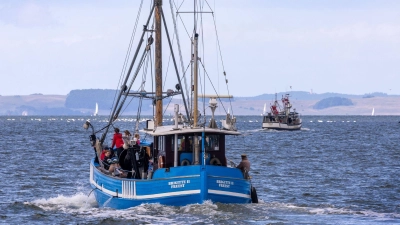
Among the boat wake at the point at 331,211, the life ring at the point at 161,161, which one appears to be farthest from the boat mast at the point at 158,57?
the boat wake at the point at 331,211

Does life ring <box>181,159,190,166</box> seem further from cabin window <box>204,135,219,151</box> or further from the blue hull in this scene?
the blue hull

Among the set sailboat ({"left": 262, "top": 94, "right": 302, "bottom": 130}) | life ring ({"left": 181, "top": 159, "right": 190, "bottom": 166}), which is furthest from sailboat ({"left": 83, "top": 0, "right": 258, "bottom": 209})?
sailboat ({"left": 262, "top": 94, "right": 302, "bottom": 130})

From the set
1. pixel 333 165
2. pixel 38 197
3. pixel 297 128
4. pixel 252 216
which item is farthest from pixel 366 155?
pixel 297 128

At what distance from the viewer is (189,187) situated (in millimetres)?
32719

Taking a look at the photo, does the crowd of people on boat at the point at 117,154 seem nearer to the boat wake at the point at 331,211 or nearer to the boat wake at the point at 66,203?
the boat wake at the point at 66,203

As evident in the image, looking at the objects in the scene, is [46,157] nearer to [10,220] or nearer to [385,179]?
[385,179]

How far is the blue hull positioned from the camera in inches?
1280

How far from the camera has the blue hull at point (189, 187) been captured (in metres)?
32.5

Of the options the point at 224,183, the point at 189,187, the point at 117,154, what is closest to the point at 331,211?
the point at 224,183

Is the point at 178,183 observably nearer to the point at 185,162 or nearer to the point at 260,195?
the point at 185,162

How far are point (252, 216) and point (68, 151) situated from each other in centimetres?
5464

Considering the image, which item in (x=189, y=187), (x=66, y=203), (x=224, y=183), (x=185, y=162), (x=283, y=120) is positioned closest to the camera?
(x=189, y=187)

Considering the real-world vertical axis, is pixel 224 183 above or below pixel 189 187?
above

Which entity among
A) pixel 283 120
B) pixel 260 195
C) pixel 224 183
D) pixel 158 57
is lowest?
pixel 260 195
